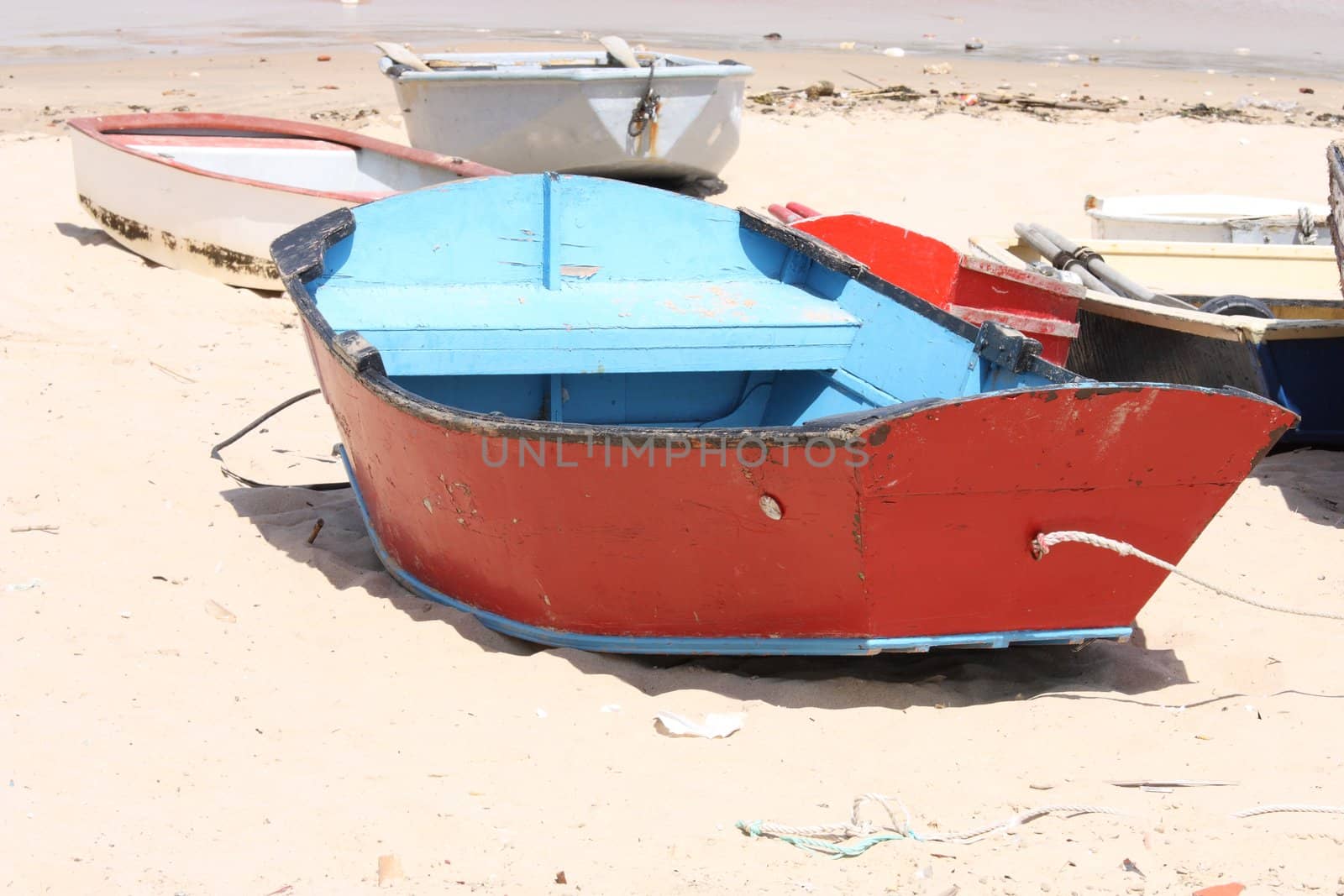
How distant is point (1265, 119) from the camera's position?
1340 cm

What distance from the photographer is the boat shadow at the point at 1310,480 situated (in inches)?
192

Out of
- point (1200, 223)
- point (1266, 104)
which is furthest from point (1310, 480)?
point (1266, 104)

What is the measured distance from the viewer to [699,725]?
10.6 ft

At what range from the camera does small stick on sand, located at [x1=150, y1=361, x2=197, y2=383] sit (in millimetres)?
6004

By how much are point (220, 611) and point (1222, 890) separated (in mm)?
2697

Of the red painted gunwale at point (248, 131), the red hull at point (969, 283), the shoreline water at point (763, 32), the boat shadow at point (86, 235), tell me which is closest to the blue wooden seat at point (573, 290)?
the red hull at point (969, 283)

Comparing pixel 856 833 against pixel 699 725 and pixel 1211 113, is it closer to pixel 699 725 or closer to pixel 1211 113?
pixel 699 725

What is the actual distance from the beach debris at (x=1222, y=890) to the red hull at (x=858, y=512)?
0.87 m

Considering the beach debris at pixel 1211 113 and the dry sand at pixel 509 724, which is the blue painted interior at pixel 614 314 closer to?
the dry sand at pixel 509 724

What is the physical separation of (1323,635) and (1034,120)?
9.88 m

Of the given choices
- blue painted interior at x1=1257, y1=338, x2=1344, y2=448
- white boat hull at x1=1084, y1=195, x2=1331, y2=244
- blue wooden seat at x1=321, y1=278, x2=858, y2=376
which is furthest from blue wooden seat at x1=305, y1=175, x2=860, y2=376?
white boat hull at x1=1084, y1=195, x2=1331, y2=244

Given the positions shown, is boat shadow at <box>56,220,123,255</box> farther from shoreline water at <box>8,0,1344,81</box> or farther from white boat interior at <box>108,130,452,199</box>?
shoreline water at <box>8,0,1344,81</box>

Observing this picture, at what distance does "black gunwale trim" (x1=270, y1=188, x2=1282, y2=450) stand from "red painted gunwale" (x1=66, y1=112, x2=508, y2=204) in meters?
2.82

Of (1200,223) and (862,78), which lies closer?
(1200,223)
